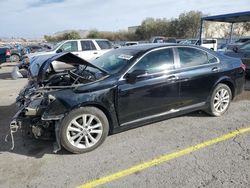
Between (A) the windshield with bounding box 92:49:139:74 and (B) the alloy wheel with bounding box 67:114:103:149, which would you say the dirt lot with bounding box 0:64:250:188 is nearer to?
(B) the alloy wheel with bounding box 67:114:103:149

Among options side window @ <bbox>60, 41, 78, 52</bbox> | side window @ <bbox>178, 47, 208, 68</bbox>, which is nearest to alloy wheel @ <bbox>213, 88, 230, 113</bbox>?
side window @ <bbox>178, 47, 208, 68</bbox>

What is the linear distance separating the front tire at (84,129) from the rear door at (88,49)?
9.09 meters

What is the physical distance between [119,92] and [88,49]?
9333 millimetres

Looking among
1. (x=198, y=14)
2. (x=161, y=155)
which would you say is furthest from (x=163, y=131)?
(x=198, y=14)

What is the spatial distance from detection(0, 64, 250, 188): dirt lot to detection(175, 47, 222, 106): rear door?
53cm

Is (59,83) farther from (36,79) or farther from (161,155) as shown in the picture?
(161,155)

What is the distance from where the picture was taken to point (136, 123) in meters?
4.57

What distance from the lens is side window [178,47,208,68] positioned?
5.11 meters

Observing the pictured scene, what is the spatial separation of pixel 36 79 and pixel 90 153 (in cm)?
174

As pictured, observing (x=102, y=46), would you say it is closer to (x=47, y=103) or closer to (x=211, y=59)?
Result: (x=211, y=59)

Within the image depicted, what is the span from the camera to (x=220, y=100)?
221 inches

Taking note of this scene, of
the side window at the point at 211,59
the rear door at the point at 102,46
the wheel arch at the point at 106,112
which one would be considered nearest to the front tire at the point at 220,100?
Result: the side window at the point at 211,59

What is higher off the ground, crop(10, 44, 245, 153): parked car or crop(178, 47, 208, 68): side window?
crop(178, 47, 208, 68): side window

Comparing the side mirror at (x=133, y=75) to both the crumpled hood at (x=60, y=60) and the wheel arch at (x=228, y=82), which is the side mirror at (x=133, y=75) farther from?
the wheel arch at (x=228, y=82)
